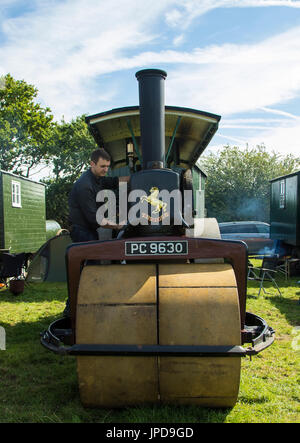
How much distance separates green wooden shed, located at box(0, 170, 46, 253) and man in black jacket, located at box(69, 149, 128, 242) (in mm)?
6442

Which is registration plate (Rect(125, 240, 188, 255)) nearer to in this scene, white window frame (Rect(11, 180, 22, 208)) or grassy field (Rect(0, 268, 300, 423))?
grassy field (Rect(0, 268, 300, 423))

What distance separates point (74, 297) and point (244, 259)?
1291 mm

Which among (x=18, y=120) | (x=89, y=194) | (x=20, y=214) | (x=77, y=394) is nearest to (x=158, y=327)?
(x=77, y=394)

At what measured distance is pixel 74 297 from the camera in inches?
118

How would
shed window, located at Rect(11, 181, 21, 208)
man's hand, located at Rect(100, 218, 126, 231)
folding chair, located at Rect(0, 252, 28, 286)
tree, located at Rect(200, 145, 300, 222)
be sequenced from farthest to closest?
tree, located at Rect(200, 145, 300, 222) < shed window, located at Rect(11, 181, 21, 208) < folding chair, located at Rect(0, 252, 28, 286) < man's hand, located at Rect(100, 218, 126, 231)

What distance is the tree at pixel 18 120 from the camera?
2784 cm

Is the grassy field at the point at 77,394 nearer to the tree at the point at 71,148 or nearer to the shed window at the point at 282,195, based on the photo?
the shed window at the point at 282,195

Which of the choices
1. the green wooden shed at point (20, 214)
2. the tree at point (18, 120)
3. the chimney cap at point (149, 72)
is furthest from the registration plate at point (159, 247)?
the tree at point (18, 120)

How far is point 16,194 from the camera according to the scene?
36.8 feet

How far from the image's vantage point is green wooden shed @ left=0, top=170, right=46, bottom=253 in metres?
10.2

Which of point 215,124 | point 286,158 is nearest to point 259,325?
point 215,124

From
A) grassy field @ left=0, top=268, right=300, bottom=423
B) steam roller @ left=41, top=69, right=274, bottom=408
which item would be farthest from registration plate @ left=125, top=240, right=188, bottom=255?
grassy field @ left=0, top=268, right=300, bottom=423

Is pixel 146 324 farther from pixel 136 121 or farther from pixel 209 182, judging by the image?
pixel 209 182

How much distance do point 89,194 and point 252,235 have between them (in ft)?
34.4
